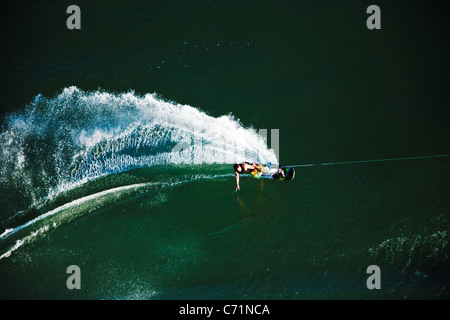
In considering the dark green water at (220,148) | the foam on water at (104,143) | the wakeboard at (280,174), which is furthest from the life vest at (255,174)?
the foam on water at (104,143)

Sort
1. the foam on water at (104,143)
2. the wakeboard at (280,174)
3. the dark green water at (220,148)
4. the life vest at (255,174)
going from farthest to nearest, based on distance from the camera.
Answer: the foam on water at (104,143) < the wakeboard at (280,174) < the life vest at (255,174) < the dark green water at (220,148)

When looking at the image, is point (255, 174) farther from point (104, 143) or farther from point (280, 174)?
point (104, 143)

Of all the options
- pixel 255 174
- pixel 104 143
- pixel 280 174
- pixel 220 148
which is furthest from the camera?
pixel 104 143

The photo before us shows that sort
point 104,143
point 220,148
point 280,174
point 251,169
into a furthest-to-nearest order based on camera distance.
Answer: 1. point 104,143
2. point 220,148
3. point 280,174
4. point 251,169

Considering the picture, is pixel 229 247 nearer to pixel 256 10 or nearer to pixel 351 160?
pixel 351 160

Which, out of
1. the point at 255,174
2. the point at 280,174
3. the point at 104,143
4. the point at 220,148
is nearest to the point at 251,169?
the point at 255,174

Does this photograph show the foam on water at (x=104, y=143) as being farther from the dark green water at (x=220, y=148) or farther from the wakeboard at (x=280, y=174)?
the wakeboard at (x=280, y=174)

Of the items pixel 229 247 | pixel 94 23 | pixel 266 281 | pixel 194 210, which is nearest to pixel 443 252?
pixel 266 281

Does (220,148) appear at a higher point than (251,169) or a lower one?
higher

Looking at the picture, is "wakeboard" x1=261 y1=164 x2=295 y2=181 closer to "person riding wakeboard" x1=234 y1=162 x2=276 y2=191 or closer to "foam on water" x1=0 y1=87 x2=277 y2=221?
"person riding wakeboard" x1=234 y1=162 x2=276 y2=191
